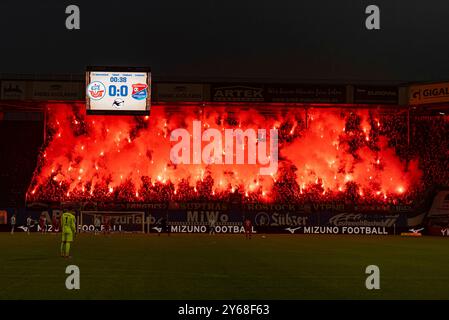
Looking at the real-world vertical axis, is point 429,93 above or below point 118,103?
above

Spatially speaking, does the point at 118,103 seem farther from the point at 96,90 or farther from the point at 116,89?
the point at 96,90

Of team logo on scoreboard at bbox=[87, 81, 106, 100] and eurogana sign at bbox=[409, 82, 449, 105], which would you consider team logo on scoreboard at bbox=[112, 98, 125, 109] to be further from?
eurogana sign at bbox=[409, 82, 449, 105]

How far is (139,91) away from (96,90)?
3.25 metres

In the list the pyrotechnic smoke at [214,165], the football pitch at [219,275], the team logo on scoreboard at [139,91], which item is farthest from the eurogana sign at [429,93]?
the football pitch at [219,275]

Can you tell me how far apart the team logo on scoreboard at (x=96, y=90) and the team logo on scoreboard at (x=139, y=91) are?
7.65 feet

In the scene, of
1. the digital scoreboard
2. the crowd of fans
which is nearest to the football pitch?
the digital scoreboard

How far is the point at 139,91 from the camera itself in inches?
1965

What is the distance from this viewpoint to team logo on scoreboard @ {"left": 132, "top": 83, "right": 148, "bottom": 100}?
1962 inches

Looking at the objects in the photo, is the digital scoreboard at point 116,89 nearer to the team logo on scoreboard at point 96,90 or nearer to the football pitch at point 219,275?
the team logo on scoreboard at point 96,90

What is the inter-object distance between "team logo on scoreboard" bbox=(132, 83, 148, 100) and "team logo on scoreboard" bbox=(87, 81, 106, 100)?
2.33 meters

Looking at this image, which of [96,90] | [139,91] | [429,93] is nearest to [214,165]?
[139,91]

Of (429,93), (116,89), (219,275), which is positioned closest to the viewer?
(219,275)

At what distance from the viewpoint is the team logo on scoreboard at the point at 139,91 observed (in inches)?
1962
